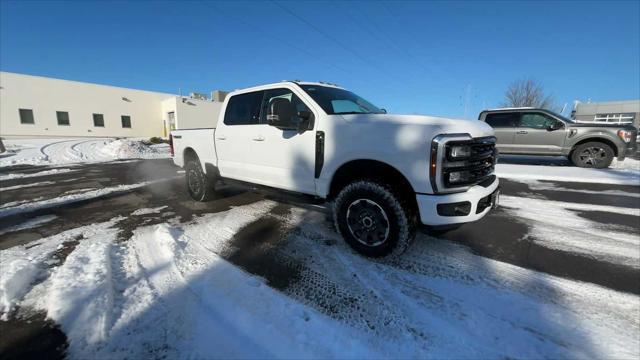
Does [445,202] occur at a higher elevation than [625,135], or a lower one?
lower

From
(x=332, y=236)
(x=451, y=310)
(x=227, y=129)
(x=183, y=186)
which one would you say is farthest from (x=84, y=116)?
(x=451, y=310)

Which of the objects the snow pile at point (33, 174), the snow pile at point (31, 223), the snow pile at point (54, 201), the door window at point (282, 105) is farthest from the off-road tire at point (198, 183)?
the snow pile at point (33, 174)

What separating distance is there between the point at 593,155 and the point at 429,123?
992cm

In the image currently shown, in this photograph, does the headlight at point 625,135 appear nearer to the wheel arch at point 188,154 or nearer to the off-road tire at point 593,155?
the off-road tire at point 593,155

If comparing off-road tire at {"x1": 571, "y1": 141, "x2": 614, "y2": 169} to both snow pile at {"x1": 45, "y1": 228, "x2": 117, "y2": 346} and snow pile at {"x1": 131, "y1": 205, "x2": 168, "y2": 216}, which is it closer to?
snow pile at {"x1": 131, "y1": 205, "x2": 168, "y2": 216}

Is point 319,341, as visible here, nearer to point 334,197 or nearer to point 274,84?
point 334,197

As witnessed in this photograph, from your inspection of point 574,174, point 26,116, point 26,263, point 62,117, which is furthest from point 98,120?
point 574,174

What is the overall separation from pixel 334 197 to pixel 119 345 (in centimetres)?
247

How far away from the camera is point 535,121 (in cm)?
951

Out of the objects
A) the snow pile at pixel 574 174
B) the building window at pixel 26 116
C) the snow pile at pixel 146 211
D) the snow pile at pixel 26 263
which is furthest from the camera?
the building window at pixel 26 116

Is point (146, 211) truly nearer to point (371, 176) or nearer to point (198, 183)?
point (198, 183)

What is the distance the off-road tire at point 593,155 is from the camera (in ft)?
28.5

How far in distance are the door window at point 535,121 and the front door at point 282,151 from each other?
374 inches

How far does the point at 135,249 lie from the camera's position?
11.3 ft
